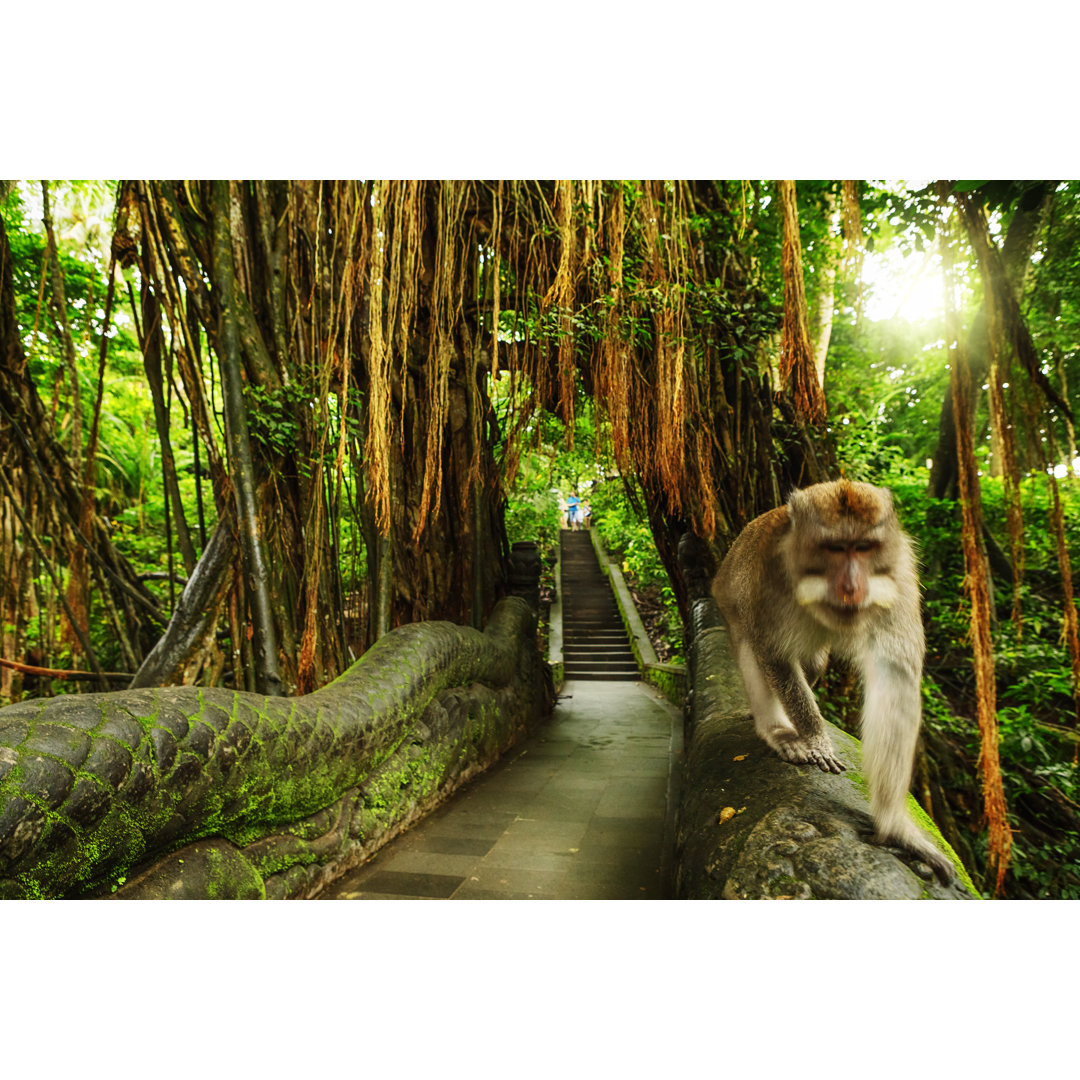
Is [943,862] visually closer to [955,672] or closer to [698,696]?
[698,696]

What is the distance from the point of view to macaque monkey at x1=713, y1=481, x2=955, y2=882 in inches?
59.0

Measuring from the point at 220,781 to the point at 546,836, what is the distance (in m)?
1.74

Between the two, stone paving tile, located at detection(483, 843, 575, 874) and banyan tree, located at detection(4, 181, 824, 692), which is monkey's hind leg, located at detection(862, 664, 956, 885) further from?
stone paving tile, located at detection(483, 843, 575, 874)

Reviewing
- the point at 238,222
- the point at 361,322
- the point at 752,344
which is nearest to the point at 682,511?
the point at 752,344

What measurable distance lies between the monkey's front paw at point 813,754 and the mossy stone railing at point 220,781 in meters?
1.68

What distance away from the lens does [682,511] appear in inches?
199

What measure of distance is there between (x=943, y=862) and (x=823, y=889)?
29 centimetres

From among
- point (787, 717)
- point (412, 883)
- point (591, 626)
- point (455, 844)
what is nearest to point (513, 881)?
point (412, 883)

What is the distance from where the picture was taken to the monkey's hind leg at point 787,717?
2043mm

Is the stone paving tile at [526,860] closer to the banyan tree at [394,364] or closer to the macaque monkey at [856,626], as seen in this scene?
the macaque monkey at [856,626]

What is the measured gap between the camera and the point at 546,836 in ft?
10.1

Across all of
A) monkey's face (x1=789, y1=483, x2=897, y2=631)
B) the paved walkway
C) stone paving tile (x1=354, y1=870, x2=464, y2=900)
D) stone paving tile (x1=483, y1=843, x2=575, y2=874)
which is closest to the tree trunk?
monkey's face (x1=789, y1=483, x2=897, y2=631)

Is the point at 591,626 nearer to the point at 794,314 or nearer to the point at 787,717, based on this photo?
the point at 787,717

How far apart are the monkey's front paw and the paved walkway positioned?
0.86m
